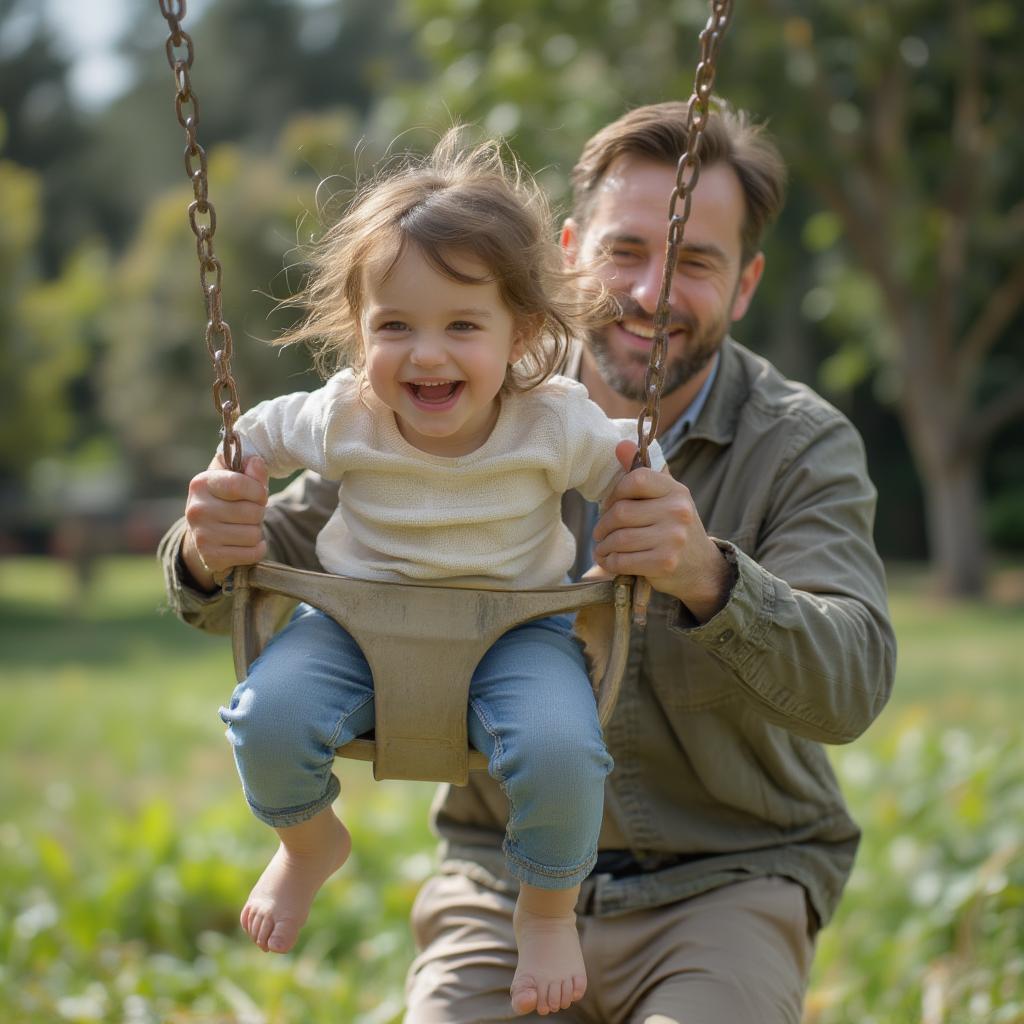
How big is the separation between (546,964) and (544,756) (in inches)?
14.7

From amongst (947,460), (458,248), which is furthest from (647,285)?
(947,460)

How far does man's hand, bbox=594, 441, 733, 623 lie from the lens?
2254 millimetres

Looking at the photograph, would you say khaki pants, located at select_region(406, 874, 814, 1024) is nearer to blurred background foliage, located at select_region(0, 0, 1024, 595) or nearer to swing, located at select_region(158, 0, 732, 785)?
swing, located at select_region(158, 0, 732, 785)

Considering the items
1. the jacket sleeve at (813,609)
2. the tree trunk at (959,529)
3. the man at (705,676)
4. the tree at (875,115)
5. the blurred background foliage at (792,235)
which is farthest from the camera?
the tree trunk at (959,529)

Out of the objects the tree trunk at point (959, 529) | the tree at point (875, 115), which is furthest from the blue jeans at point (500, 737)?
the tree trunk at point (959, 529)

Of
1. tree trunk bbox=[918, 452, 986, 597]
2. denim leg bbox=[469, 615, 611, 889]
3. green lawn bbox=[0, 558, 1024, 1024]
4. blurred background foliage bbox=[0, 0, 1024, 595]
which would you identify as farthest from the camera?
tree trunk bbox=[918, 452, 986, 597]

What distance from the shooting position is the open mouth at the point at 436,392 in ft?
7.48

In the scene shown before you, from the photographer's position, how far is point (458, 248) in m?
2.24

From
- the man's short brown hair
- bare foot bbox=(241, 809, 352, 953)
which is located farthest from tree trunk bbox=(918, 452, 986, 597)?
bare foot bbox=(241, 809, 352, 953)

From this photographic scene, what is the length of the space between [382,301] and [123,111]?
43219 mm

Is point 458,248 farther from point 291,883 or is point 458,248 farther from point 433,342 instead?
point 291,883

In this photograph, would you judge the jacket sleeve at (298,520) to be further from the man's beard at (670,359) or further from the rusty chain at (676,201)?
the rusty chain at (676,201)

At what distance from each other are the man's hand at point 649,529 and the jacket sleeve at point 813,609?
0.13 metres

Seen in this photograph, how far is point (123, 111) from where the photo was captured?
138ft
